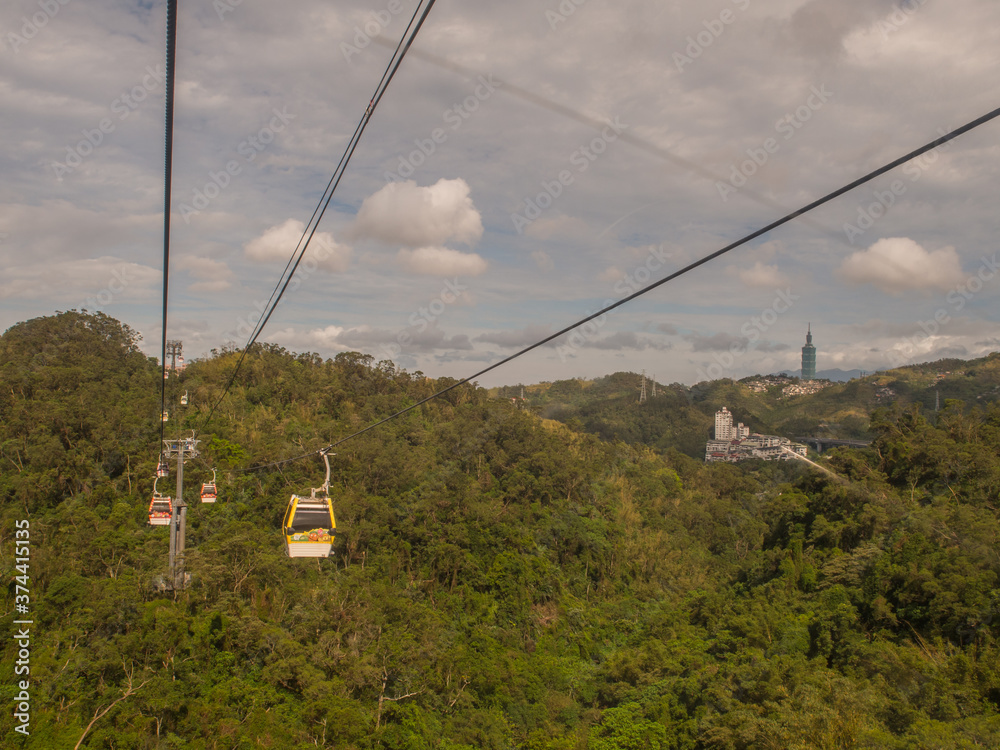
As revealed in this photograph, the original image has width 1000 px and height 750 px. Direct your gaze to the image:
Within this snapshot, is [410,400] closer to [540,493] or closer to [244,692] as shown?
[540,493]

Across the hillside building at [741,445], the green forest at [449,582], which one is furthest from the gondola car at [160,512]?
the hillside building at [741,445]

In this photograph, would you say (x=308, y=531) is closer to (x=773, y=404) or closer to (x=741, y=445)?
(x=741, y=445)

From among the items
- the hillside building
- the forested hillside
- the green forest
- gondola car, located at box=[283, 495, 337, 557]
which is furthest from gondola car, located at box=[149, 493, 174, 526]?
the hillside building

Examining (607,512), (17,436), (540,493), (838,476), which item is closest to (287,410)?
(17,436)

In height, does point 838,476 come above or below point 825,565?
above

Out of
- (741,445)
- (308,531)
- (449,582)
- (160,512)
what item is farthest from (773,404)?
(308,531)

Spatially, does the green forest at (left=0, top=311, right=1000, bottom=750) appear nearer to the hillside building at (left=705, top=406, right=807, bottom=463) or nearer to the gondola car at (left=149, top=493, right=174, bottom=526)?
the gondola car at (left=149, top=493, right=174, bottom=526)
